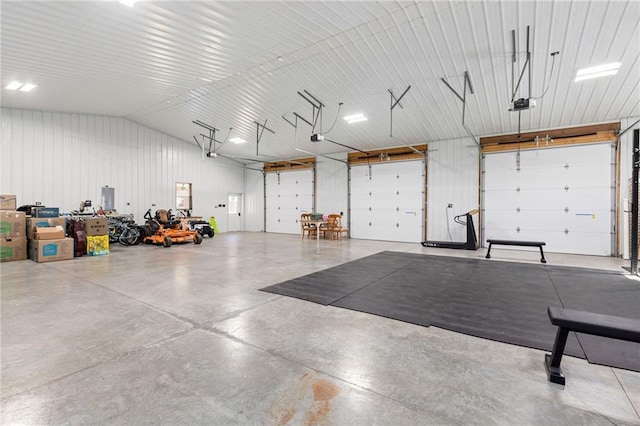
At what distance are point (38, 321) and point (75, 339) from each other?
0.86 m

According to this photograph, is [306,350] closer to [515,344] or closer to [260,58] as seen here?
[515,344]

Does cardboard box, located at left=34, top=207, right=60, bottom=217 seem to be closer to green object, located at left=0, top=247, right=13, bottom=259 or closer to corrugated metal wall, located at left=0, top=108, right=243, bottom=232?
green object, located at left=0, top=247, right=13, bottom=259

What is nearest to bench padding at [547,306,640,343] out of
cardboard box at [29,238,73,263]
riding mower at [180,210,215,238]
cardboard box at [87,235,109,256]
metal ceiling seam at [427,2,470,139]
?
metal ceiling seam at [427,2,470,139]

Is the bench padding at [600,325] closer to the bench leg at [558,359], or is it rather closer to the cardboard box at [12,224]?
the bench leg at [558,359]

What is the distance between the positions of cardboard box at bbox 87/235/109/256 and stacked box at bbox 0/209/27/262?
1198 millimetres

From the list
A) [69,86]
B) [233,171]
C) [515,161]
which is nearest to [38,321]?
[69,86]

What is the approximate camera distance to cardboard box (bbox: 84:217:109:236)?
24.7ft

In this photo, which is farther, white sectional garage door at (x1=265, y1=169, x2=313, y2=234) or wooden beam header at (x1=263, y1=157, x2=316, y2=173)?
white sectional garage door at (x1=265, y1=169, x2=313, y2=234)

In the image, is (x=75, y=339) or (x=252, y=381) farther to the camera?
(x=75, y=339)

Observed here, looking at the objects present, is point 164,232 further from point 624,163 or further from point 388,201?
point 624,163

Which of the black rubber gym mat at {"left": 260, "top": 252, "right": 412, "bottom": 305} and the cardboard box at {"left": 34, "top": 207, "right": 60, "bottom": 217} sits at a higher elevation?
the cardboard box at {"left": 34, "top": 207, "right": 60, "bottom": 217}

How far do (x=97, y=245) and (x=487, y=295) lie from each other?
29.3 feet

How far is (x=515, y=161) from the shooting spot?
29.1 ft

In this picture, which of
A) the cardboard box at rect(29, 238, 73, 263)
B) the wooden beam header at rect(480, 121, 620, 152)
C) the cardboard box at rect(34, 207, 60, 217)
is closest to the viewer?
the cardboard box at rect(29, 238, 73, 263)
